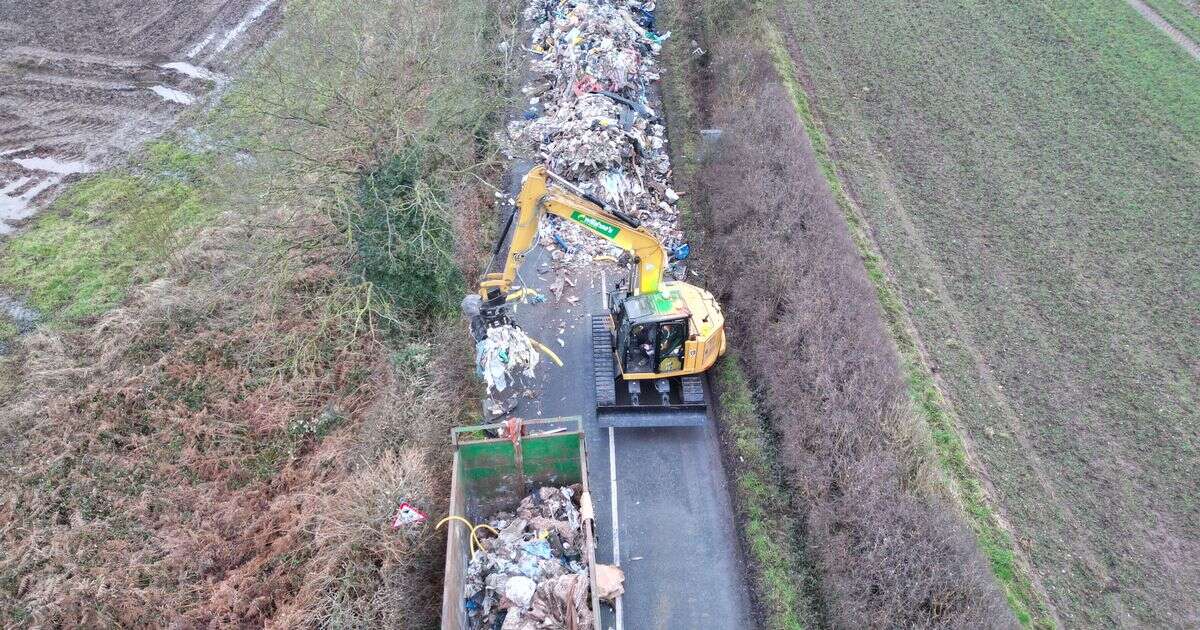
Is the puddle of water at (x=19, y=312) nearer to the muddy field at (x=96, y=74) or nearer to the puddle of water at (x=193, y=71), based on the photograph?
the muddy field at (x=96, y=74)

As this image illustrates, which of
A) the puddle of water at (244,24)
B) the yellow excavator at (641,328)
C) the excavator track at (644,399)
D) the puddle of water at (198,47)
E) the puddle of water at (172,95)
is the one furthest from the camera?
the puddle of water at (244,24)

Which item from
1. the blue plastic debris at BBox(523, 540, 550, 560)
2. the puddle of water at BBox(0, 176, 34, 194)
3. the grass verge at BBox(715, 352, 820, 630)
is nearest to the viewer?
the blue plastic debris at BBox(523, 540, 550, 560)

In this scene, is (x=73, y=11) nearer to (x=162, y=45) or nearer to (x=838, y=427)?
(x=162, y=45)

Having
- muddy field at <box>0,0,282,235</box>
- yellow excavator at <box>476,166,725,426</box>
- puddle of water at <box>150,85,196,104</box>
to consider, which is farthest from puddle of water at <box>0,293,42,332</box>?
yellow excavator at <box>476,166,725,426</box>

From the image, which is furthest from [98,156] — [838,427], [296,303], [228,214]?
[838,427]

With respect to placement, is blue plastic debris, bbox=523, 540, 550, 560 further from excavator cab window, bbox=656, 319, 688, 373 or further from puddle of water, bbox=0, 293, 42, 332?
puddle of water, bbox=0, 293, 42, 332

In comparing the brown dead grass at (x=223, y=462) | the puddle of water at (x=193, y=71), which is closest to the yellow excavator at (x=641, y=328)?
the brown dead grass at (x=223, y=462)

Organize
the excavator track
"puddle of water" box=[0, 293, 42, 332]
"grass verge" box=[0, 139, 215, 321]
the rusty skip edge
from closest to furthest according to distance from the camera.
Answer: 1. the rusty skip edge
2. the excavator track
3. "puddle of water" box=[0, 293, 42, 332]
4. "grass verge" box=[0, 139, 215, 321]
